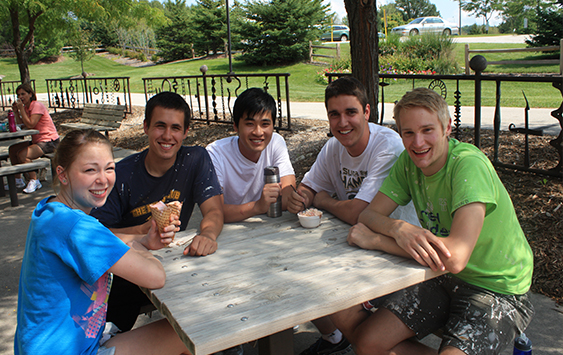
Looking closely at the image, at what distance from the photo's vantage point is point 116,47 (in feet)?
169

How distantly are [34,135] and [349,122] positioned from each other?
6.86m

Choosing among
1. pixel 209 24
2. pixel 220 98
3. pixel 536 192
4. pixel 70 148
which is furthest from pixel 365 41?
pixel 209 24

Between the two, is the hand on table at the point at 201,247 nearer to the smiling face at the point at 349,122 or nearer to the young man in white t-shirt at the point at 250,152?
the young man in white t-shirt at the point at 250,152

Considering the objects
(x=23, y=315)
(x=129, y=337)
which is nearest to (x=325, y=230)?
(x=129, y=337)

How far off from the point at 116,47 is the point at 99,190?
5485 centimetres

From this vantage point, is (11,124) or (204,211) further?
(11,124)

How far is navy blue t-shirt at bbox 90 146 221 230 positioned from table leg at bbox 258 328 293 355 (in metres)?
1.12

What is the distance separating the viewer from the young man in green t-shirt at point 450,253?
76.8 inches

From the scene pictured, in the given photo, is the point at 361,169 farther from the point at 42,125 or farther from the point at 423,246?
the point at 42,125

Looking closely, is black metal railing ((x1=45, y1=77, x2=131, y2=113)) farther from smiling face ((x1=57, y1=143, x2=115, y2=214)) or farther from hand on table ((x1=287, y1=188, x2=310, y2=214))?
smiling face ((x1=57, y1=143, x2=115, y2=214))

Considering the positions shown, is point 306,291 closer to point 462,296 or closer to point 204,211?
point 462,296

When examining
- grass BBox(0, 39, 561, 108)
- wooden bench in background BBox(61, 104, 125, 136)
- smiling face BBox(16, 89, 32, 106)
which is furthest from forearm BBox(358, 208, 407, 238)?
grass BBox(0, 39, 561, 108)

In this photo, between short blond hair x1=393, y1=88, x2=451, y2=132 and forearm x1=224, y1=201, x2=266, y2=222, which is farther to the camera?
forearm x1=224, y1=201, x2=266, y2=222

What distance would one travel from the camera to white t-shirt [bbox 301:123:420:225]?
2.71 meters
